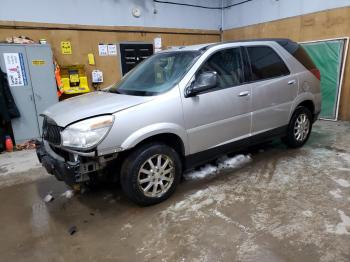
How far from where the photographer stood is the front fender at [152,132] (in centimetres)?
241

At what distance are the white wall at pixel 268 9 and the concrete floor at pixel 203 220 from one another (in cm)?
386

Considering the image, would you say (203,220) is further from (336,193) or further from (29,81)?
(29,81)

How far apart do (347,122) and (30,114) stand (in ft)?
21.3

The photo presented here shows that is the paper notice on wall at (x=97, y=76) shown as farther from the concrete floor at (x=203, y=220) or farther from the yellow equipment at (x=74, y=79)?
the concrete floor at (x=203, y=220)

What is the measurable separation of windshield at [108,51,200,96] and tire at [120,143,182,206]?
0.60 m

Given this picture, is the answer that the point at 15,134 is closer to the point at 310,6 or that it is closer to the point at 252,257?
the point at 252,257

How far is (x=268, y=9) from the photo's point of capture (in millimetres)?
6723

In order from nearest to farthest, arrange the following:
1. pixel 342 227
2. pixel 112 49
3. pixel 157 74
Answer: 1. pixel 342 227
2. pixel 157 74
3. pixel 112 49

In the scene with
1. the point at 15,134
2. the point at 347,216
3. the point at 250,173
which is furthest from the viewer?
the point at 15,134

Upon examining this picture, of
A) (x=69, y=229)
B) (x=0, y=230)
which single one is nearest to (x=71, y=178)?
(x=69, y=229)

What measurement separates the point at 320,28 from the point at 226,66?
156 inches

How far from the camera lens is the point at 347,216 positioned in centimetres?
240

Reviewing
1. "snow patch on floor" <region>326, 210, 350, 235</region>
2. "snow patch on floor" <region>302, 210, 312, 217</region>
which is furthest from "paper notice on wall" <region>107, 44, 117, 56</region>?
"snow patch on floor" <region>326, 210, 350, 235</region>

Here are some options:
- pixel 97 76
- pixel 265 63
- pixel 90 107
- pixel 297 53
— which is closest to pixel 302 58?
pixel 297 53
